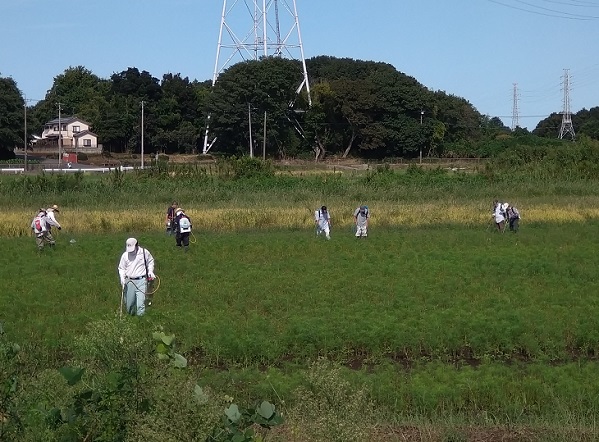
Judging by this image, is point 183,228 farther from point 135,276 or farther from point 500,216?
point 500,216

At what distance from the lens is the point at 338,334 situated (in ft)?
42.3

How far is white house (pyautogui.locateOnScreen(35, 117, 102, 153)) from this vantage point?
85.8 m

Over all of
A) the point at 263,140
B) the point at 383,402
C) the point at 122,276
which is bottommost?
the point at 383,402

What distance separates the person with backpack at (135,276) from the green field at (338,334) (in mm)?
405

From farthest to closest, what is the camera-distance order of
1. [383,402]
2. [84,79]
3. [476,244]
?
[84,79]
[476,244]
[383,402]

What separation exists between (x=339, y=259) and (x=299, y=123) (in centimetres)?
5629

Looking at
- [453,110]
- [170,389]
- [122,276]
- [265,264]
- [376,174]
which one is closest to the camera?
[170,389]

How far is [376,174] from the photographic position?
5128 cm

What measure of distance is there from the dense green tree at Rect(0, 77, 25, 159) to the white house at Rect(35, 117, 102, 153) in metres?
7.01

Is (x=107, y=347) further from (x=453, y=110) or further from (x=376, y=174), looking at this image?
(x=453, y=110)

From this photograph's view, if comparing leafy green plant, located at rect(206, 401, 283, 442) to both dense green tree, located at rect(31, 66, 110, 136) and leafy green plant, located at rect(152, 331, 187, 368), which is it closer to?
leafy green plant, located at rect(152, 331, 187, 368)

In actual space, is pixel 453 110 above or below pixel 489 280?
above

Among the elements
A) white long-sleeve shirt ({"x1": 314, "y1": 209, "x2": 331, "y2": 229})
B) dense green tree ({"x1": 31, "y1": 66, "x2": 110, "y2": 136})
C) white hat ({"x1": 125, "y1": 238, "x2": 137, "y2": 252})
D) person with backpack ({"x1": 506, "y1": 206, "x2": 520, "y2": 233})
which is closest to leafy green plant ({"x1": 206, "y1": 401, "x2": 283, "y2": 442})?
white hat ({"x1": 125, "y1": 238, "x2": 137, "y2": 252})

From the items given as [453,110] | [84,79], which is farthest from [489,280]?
[84,79]
